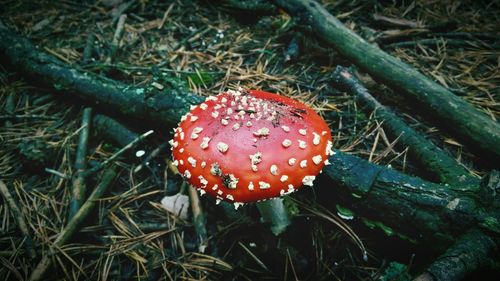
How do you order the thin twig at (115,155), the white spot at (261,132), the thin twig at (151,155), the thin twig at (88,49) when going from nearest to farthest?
the white spot at (261,132), the thin twig at (115,155), the thin twig at (151,155), the thin twig at (88,49)

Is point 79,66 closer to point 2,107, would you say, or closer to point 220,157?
point 2,107

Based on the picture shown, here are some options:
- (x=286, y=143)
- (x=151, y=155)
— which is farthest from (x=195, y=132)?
(x=151, y=155)

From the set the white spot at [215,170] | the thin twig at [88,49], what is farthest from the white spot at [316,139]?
the thin twig at [88,49]

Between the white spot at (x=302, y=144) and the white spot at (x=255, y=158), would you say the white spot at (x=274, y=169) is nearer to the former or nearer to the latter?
the white spot at (x=255, y=158)

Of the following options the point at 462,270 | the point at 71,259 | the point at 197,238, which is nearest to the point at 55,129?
the point at 71,259

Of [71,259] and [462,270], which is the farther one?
[71,259]

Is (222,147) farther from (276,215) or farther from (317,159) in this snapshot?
(276,215)

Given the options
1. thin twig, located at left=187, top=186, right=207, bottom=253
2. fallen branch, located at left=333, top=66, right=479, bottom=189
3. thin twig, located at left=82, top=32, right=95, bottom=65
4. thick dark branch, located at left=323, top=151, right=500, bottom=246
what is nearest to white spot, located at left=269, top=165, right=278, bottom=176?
thick dark branch, located at left=323, top=151, right=500, bottom=246
